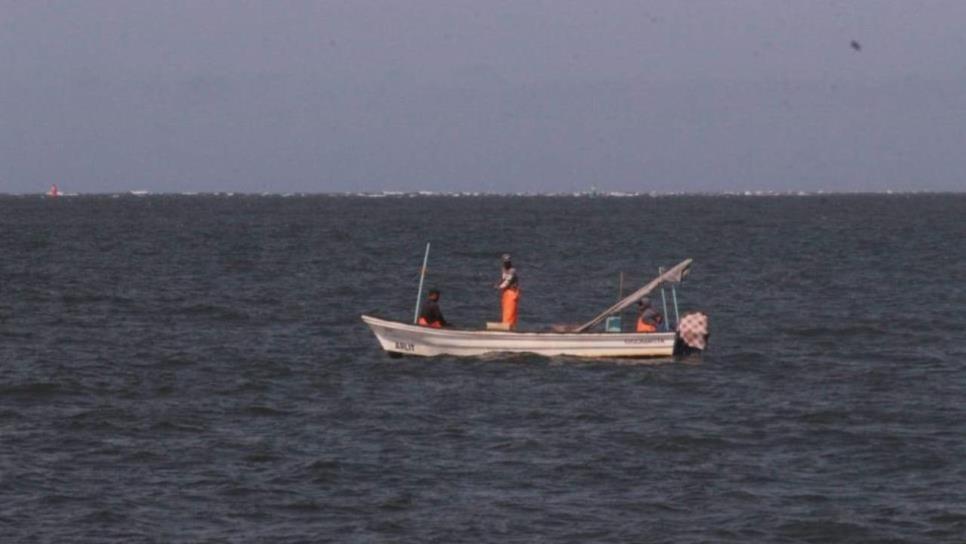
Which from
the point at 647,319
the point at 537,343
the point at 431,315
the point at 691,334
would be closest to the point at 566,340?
the point at 537,343

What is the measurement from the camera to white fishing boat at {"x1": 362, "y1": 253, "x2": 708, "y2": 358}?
33.8 m

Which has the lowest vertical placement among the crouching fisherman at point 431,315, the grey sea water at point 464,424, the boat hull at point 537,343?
the grey sea water at point 464,424

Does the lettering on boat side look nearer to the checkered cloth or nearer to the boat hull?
the boat hull

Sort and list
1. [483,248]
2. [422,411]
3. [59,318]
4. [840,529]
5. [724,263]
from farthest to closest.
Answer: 1. [483,248]
2. [724,263]
3. [59,318]
4. [422,411]
5. [840,529]

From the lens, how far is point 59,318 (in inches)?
1800

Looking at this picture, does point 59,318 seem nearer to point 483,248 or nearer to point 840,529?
point 840,529

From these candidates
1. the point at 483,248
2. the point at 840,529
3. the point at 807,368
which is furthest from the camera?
the point at 483,248

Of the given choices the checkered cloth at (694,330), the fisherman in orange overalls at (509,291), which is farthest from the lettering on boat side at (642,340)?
the fisherman in orange overalls at (509,291)

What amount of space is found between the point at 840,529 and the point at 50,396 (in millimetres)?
15749

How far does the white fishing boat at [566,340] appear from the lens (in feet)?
111

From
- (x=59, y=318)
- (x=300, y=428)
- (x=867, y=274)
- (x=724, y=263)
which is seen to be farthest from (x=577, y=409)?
(x=724, y=263)

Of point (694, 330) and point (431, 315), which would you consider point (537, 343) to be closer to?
point (431, 315)

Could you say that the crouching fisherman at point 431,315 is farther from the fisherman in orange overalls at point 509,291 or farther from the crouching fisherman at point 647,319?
the crouching fisherman at point 647,319

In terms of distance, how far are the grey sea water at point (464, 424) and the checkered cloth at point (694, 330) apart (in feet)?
2.11
